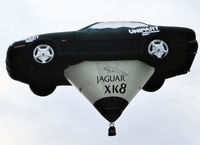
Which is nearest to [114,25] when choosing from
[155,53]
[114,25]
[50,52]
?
[114,25]

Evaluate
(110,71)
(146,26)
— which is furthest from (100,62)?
(146,26)

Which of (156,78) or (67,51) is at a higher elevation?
(67,51)

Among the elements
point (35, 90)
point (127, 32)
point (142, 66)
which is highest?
point (127, 32)

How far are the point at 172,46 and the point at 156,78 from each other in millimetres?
3347

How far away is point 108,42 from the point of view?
22750mm

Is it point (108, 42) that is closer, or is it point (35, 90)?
point (108, 42)

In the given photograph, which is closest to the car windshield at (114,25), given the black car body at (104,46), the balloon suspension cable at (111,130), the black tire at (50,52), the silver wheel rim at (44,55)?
the black car body at (104,46)

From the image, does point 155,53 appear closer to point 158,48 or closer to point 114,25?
point 158,48

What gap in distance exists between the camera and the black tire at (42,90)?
1039 inches

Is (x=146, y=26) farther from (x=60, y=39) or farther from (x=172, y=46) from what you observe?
(x=60, y=39)

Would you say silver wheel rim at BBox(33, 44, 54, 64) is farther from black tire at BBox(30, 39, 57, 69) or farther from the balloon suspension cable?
the balloon suspension cable

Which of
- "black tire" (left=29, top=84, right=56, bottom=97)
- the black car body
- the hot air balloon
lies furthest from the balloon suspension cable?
"black tire" (left=29, top=84, right=56, bottom=97)

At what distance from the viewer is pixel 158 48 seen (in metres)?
22.8

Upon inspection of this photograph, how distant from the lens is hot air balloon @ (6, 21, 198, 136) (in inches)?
896
